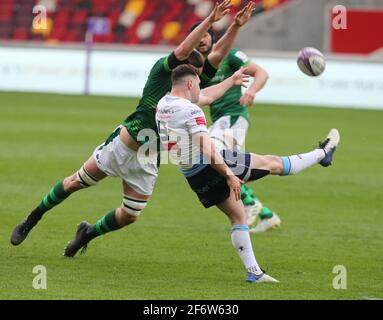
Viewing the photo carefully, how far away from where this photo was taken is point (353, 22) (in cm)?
3534

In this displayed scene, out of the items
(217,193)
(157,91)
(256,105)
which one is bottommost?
(256,105)

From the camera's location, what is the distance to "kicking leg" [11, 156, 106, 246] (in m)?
9.50

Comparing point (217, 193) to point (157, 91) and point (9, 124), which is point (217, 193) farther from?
point (9, 124)

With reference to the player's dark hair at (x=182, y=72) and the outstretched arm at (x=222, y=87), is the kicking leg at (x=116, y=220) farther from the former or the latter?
the player's dark hair at (x=182, y=72)

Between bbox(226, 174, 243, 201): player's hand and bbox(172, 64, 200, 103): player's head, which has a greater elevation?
bbox(172, 64, 200, 103): player's head

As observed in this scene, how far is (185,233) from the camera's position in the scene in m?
11.1

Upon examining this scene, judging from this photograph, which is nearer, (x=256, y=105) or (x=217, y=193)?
(x=217, y=193)

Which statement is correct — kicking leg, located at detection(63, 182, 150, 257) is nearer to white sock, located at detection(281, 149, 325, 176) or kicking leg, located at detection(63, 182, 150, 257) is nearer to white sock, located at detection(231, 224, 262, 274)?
white sock, located at detection(231, 224, 262, 274)

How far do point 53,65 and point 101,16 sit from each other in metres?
10.9

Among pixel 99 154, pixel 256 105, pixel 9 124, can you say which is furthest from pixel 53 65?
pixel 99 154

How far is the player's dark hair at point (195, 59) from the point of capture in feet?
28.7

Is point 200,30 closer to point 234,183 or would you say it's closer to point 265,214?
point 234,183

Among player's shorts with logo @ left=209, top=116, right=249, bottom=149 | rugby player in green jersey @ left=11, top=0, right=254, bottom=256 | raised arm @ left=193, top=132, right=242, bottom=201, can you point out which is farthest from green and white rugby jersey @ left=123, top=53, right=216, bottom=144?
player's shorts with logo @ left=209, top=116, right=249, bottom=149

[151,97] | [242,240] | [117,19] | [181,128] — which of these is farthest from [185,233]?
[117,19]
